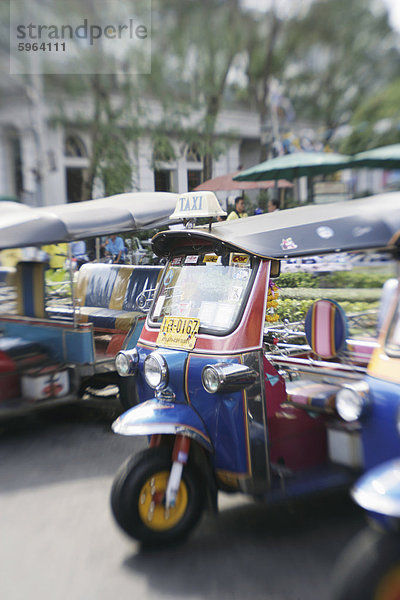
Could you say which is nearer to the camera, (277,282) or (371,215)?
(371,215)

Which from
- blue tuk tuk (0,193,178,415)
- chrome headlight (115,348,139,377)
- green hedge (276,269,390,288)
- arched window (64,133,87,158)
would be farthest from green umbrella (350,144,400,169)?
arched window (64,133,87,158)

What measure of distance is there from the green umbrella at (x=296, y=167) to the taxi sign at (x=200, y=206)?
6453mm

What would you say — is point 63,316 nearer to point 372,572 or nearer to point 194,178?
point 372,572

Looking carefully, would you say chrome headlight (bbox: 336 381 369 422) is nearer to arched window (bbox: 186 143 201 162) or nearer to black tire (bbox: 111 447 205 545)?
black tire (bbox: 111 447 205 545)

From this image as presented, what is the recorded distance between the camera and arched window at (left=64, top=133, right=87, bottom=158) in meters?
15.4

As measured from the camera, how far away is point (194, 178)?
15102 mm

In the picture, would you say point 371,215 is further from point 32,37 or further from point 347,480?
point 32,37

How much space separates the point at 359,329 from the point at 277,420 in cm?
75

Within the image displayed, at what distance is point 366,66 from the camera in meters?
16.6

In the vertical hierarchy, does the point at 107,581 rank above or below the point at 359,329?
below

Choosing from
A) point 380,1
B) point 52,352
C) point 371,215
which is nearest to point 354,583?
point 371,215

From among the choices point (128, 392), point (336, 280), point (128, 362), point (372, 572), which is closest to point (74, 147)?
→ point (336, 280)

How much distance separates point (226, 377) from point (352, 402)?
689 millimetres

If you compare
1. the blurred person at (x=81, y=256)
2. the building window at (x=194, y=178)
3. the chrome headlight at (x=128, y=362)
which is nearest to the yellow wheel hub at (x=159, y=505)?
the chrome headlight at (x=128, y=362)
